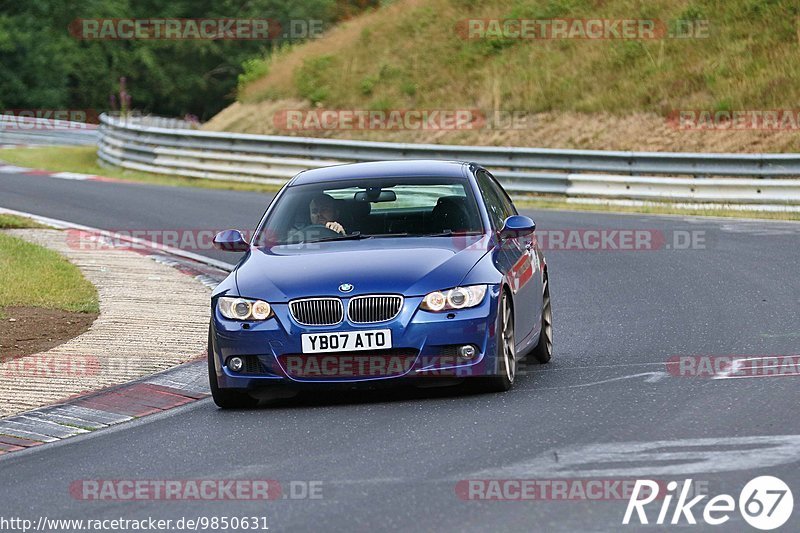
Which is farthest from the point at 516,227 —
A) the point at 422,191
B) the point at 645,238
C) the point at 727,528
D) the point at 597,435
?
the point at 645,238

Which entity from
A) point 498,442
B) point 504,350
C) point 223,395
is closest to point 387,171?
point 504,350

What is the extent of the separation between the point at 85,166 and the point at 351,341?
28.8 m

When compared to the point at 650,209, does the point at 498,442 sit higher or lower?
higher

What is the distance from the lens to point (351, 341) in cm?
892

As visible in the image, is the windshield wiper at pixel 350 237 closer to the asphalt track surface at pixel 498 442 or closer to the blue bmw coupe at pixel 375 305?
the blue bmw coupe at pixel 375 305

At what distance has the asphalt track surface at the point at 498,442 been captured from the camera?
252 inches

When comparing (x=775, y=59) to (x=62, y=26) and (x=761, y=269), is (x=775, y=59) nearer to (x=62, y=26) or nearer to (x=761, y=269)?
(x=761, y=269)

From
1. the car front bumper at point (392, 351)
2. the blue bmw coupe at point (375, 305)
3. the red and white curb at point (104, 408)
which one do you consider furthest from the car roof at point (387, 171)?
the car front bumper at point (392, 351)

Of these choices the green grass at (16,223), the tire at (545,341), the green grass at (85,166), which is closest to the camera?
the tire at (545,341)

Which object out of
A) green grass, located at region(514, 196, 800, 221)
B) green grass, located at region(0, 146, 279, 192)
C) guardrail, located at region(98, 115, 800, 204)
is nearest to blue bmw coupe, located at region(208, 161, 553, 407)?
green grass, located at region(514, 196, 800, 221)

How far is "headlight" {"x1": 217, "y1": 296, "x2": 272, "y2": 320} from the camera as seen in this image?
9.12 meters

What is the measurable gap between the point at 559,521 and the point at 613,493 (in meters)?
0.50

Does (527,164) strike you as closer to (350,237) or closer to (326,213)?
(326,213)

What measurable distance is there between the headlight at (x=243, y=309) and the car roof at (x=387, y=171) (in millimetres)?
1672
